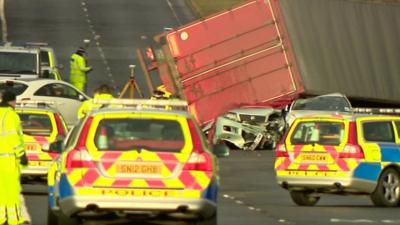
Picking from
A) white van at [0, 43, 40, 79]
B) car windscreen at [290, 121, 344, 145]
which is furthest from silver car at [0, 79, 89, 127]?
car windscreen at [290, 121, 344, 145]

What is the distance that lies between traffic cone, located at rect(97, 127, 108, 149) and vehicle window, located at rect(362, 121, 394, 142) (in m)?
9.09

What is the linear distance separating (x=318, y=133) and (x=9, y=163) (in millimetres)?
8206

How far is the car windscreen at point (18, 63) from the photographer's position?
38.9 m

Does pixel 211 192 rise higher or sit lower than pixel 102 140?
lower

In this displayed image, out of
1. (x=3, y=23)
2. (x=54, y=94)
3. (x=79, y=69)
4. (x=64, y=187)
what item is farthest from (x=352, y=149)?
(x=3, y=23)

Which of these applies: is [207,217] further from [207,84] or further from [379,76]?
[379,76]

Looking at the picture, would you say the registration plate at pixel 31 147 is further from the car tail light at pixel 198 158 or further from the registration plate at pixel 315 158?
the car tail light at pixel 198 158

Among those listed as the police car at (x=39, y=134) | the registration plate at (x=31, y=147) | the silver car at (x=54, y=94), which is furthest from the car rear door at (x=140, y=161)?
the silver car at (x=54, y=94)

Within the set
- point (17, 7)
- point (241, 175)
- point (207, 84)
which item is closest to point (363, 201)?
point (241, 175)

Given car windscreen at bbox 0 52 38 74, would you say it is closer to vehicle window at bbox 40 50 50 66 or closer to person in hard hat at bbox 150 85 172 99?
vehicle window at bbox 40 50 50 66

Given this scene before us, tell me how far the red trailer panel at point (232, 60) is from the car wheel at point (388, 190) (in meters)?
16.0

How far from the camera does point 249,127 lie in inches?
1608

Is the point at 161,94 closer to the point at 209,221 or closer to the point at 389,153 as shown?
the point at 389,153

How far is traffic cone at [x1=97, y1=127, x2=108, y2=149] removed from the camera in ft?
55.8
